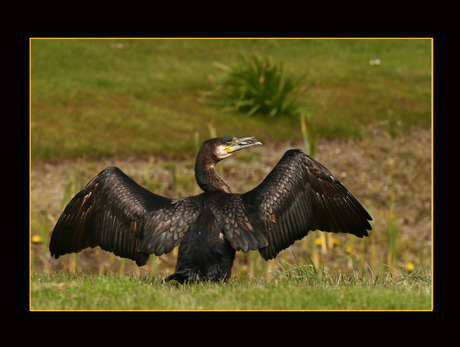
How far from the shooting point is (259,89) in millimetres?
11477

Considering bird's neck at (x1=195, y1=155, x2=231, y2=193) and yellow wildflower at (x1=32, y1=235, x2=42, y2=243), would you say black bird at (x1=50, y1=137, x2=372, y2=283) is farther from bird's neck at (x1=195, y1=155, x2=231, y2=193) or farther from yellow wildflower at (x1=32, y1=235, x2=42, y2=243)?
yellow wildflower at (x1=32, y1=235, x2=42, y2=243)

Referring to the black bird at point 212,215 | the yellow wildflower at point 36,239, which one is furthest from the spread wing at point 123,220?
the yellow wildflower at point 36,239

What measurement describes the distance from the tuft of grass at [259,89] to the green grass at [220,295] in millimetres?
5956

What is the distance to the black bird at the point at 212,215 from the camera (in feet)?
19.3

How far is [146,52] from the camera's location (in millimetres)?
13336

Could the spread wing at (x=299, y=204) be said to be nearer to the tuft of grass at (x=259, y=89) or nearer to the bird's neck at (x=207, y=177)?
the bird's neck at (x=207, y=177)

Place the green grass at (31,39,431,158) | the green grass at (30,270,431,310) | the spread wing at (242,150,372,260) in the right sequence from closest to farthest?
the green grass at (30,270,431,310) < the spread wing at (242,150,372,260) < the green grass at (31,39,431,158)

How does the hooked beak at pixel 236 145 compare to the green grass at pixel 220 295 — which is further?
the hooked beak at pixel 236 145

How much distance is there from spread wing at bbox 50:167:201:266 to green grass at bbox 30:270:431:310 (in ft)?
1.28

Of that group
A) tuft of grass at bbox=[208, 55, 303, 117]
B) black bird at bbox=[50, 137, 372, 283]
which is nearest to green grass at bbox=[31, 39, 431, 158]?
tuft of grass at bbox=[208, 55, 303, 117]

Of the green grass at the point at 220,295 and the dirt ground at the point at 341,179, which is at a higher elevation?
the dirt ground at the point at 341,179

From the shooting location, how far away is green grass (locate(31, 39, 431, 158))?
10.7 m

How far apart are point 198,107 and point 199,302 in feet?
22.6

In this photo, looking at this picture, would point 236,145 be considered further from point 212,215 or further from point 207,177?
point 212,215
